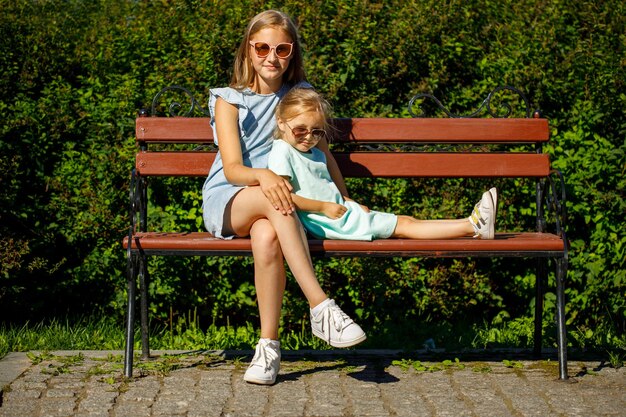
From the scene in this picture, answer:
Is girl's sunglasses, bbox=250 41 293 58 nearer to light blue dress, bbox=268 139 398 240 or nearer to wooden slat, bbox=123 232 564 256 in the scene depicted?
light blue dress, bbox=268 139 398 240

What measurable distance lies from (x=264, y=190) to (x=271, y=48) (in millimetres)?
769

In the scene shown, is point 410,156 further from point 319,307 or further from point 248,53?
point 319,307

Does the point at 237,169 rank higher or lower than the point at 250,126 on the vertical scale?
lower

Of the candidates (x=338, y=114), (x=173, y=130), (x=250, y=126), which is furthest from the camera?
(x=338, y=114)

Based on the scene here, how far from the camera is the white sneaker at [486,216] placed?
4.36 metres

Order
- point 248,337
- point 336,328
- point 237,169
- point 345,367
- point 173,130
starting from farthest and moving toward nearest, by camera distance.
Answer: point 248,337 → point 173,130 → point 345,367 → point 237,169 → point 336,328

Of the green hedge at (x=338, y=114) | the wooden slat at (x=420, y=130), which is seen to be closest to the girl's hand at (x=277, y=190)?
the wooden slat at (x=420, y=130)

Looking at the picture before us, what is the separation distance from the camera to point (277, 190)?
4133 millimetres

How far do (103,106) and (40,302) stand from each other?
119 cm

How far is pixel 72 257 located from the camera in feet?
19.0

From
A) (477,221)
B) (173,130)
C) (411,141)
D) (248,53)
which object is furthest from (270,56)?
(477,221)

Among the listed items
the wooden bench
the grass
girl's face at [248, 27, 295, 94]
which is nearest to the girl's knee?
the wooden bench

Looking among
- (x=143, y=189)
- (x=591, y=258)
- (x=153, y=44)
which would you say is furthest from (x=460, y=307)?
(x=153, y=44)

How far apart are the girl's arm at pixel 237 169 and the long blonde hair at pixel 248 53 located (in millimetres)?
203
